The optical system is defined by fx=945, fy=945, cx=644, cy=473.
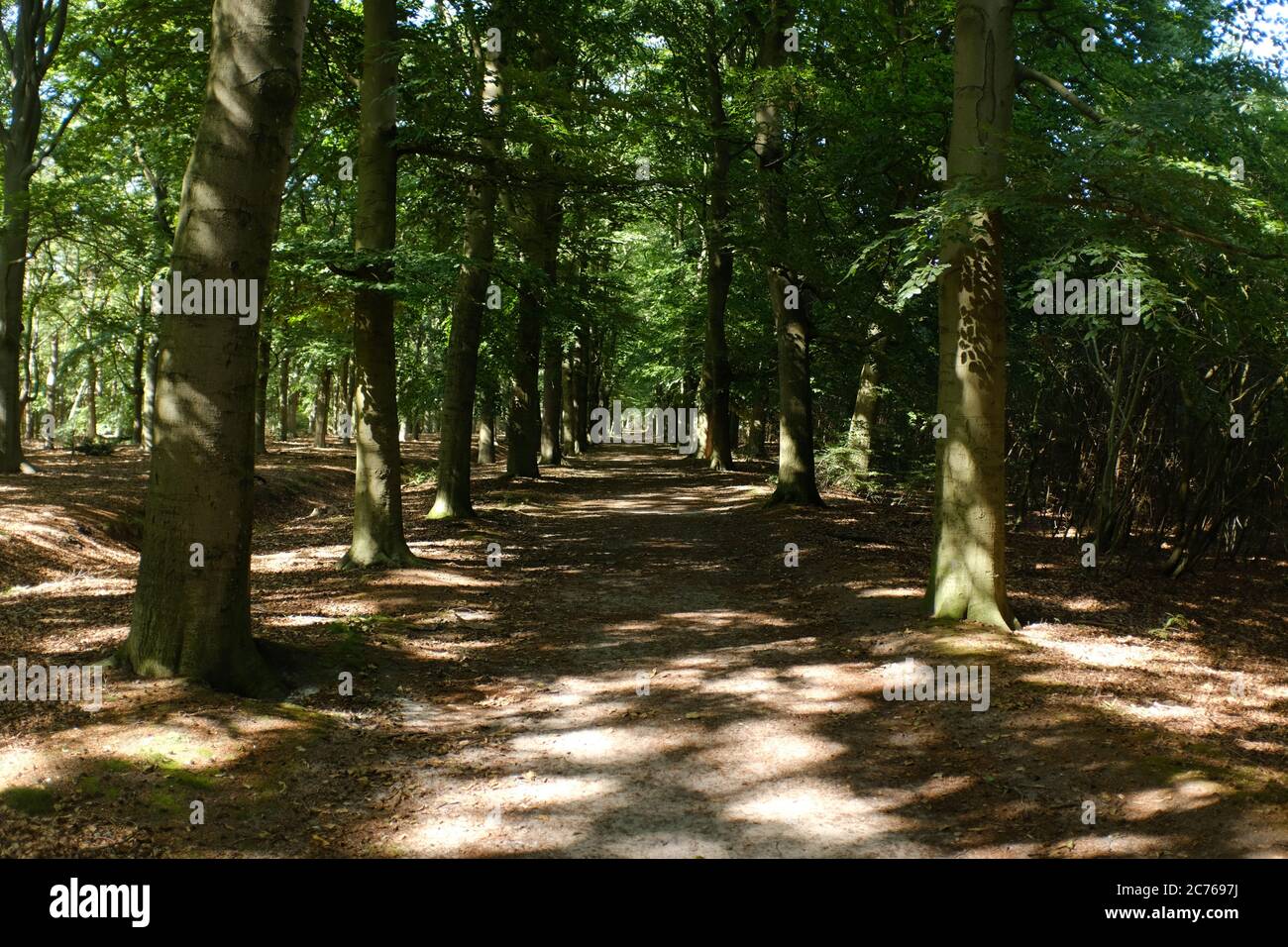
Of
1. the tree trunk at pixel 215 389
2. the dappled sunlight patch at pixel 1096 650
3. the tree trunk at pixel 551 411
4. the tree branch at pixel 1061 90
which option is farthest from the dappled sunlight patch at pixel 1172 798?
the tree trunk at pixel 551 411

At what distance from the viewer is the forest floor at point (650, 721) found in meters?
4.81

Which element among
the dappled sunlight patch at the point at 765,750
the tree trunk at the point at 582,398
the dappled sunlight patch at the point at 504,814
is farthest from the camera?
the tree trunk at the point at 582,398

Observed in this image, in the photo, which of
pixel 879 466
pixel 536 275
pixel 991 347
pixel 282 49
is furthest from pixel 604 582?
pixel 879 466

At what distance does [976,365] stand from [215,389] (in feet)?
21.4

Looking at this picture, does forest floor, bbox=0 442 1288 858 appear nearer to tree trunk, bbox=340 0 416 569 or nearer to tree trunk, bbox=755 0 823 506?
tree trunk, bbox=340 0 416 569

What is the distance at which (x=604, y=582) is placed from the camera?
12.2 metres

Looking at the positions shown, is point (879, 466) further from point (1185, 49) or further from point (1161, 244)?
point (1161, 244)

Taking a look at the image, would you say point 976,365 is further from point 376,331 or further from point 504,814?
point 376,331

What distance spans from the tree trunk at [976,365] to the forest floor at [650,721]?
0.57 m

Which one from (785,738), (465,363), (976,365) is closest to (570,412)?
(465,363)

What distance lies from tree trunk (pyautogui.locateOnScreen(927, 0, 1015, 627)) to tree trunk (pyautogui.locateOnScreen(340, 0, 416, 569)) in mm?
6416

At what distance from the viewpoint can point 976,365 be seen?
887 centimetres

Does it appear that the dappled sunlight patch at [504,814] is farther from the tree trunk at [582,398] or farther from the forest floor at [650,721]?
the tree trunk at [582,398]

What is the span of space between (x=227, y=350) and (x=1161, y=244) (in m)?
7.44
